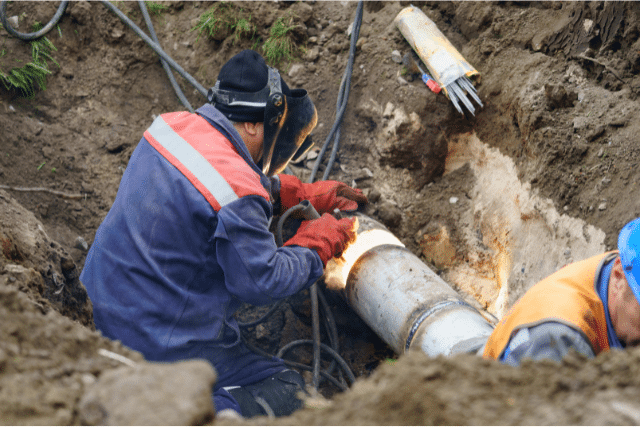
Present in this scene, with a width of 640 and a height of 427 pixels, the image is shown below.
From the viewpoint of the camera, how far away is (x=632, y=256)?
1.39m

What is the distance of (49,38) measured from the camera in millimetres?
3967

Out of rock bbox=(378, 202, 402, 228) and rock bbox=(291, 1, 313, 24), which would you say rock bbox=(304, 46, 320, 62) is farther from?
rock bbox=(378, 202, 402, 228)

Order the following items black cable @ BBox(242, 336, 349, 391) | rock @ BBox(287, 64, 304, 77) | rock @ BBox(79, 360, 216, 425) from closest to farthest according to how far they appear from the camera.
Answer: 1. rock @ BBox(79, 360, 216, 425)
2. black cable @ BBox(242, 336, 349, 391)
3. rock @ BBox(287, 64, 304, 77)

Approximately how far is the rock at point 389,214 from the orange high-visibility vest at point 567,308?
67.9 inches

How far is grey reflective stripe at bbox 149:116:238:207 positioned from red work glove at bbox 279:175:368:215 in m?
0.99

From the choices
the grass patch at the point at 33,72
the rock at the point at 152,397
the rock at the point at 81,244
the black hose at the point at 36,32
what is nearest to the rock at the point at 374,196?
the rock at the point at 81,244

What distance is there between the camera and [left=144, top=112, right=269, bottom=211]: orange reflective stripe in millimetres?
1928

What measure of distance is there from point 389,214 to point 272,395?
1581 mm

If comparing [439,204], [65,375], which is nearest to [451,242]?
[439,204]

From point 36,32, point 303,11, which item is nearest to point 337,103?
point 303,11

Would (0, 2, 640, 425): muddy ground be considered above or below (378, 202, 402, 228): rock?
above

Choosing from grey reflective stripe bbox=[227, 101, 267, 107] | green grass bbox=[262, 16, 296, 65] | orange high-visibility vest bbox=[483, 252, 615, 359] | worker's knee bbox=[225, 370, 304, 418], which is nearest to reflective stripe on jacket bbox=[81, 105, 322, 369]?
grey reflective stripe bbox=[227, 101, 267, 107]

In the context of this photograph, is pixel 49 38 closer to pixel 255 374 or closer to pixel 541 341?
pixel 255 374

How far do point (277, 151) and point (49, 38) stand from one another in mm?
2960
